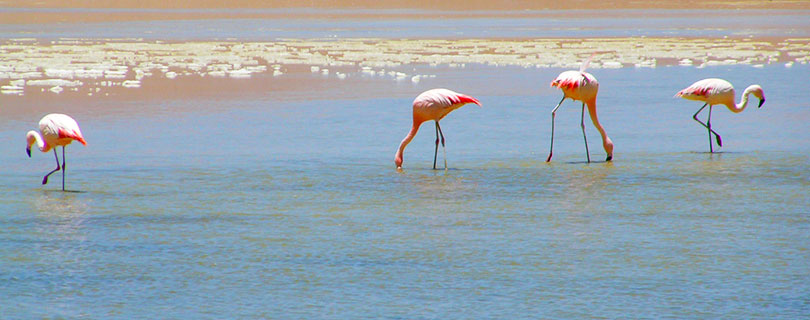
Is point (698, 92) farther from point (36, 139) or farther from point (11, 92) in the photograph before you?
point (11, 92)

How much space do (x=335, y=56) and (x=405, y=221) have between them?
19888mm

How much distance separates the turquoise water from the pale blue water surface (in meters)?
0.02

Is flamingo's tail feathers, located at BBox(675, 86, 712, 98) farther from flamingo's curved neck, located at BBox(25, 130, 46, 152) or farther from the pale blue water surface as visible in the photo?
flamingo's curved neck, located at BBox(25, 130, 46, 152)

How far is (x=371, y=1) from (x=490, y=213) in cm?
13487

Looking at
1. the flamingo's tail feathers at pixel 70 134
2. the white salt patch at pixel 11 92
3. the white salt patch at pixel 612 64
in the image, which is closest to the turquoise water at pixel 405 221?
the flamingo's tail feathers at pixel 70 134

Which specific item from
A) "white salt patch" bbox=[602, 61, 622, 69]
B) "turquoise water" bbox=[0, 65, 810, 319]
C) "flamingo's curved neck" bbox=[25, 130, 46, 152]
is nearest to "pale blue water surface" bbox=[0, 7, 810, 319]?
"turquoise water" bbox=[0, 65, 810, 319]

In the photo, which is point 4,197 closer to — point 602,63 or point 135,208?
point 135,208

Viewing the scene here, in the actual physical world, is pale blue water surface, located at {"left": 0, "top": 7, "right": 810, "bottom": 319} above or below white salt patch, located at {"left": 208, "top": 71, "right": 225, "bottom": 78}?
below

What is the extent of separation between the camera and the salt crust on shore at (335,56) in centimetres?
2033

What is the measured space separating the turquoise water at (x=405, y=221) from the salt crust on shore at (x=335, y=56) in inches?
290

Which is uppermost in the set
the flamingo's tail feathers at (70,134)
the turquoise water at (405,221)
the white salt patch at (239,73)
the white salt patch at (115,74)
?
the flamingo's tail feathers at (70,134)

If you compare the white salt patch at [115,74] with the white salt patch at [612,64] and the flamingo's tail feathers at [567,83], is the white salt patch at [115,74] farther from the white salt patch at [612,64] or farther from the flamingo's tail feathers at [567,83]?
the flamingo's tail feathers at [567,83]

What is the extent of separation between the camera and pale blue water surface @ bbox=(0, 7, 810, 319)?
5000 millimetres

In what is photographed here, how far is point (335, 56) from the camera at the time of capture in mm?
26484
